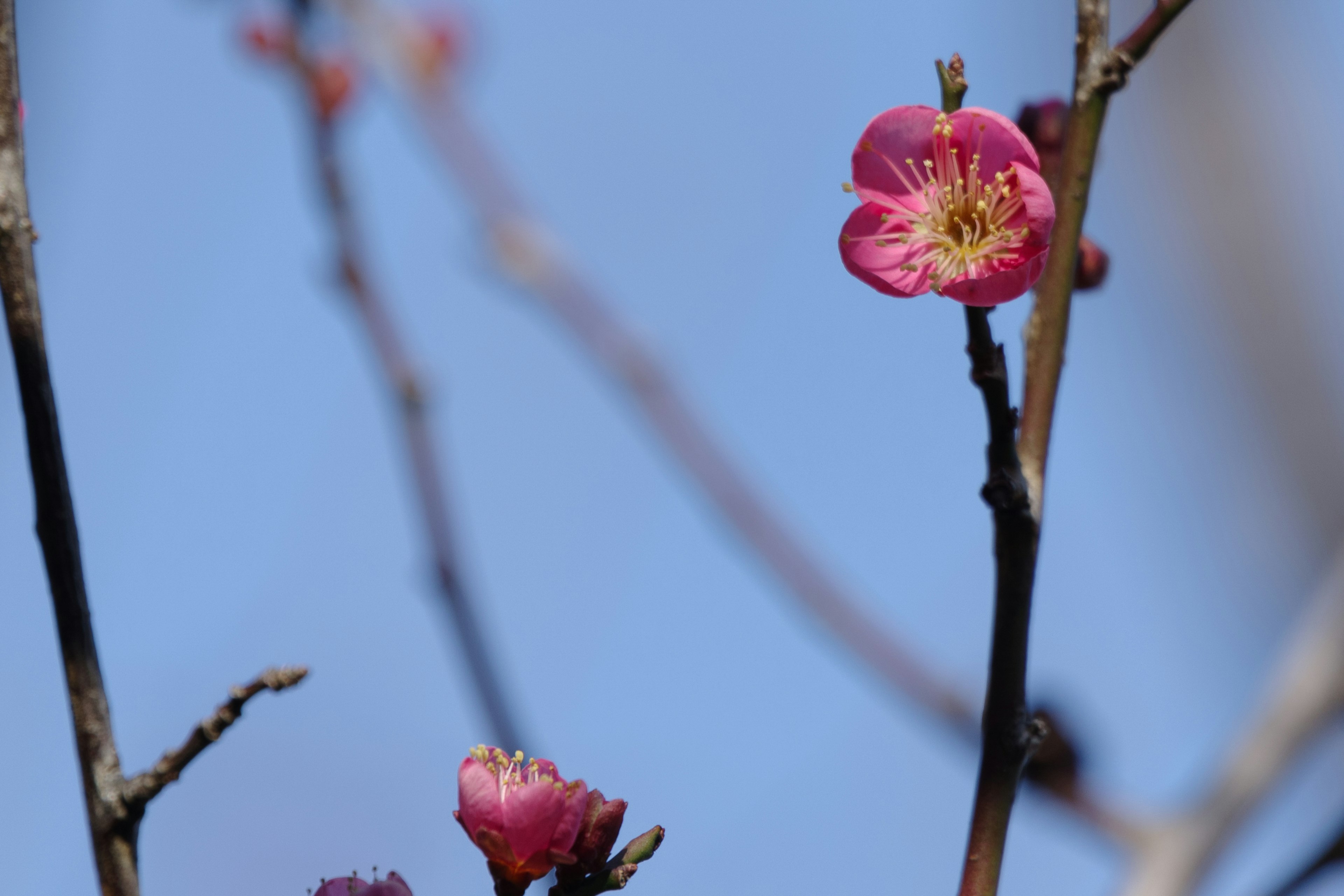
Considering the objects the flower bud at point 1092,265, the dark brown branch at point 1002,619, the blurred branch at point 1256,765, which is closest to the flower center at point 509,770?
the dark brown branch at point 1002,619

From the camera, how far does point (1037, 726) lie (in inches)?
39.6

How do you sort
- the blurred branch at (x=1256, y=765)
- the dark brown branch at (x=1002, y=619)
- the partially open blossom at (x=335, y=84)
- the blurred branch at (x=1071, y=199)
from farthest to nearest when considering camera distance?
the partially open blossom at (x=335, y=84)
the blurred branch at (x=1256, y=765)
the blurred branch at (x=1071, y=199)
the dark brown branch at (x=1002, y=619)

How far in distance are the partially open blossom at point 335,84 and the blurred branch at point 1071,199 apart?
2.02m

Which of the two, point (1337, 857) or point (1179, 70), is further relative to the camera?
point (1179, 70)

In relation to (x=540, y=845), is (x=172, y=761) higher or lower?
higher

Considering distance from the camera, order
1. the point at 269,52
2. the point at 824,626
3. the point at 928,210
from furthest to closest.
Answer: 1. the point at 269,52
2. the point at 824,626
3. the point at 928,210

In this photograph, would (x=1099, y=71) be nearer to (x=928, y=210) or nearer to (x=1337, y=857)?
(x=928, y=210)

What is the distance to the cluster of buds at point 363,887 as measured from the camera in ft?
3.66

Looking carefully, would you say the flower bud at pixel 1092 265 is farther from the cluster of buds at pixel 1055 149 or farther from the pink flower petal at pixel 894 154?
the pink flower petal at pixel 894 154

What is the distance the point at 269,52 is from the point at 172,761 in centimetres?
281

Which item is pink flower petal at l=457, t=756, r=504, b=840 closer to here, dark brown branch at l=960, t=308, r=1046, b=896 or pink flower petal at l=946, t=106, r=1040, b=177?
dark brown branch at l=960, t=308, r=1046, b=896

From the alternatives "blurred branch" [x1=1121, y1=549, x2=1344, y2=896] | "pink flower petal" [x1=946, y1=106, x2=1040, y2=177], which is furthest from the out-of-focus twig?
"blurred branch" [x1=1121, y1=549, x2=1344, y2=896]

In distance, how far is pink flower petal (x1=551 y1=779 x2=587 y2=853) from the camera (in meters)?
1.14

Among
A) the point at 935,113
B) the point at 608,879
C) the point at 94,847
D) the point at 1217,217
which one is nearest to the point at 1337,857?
the point at 608,879
